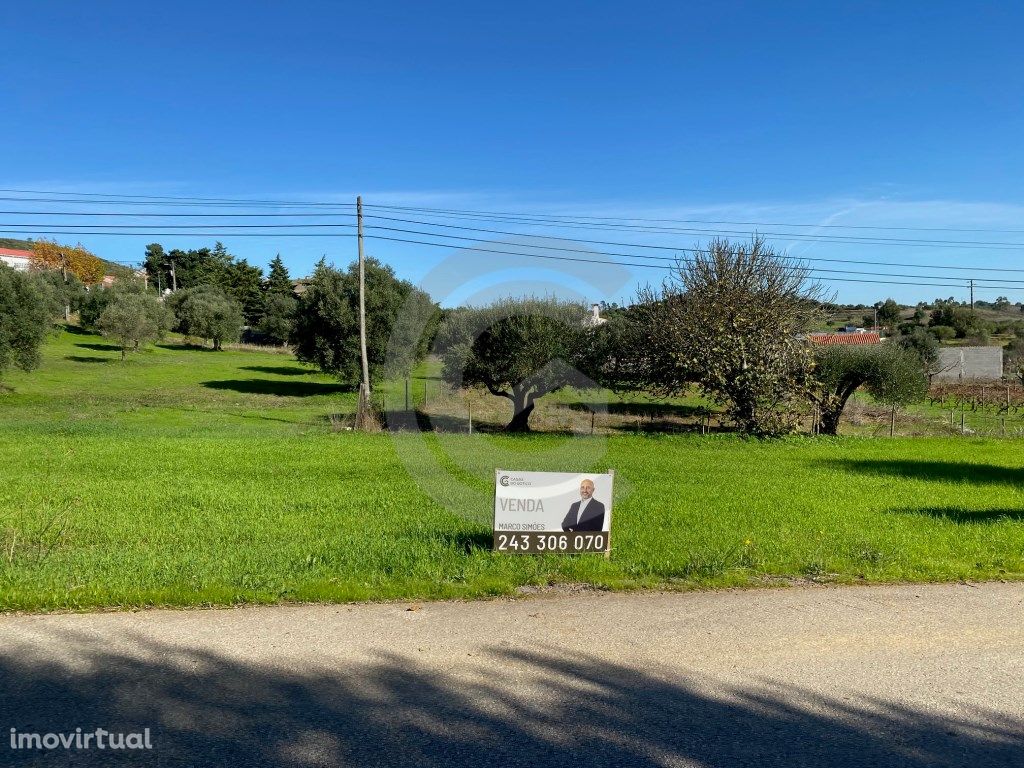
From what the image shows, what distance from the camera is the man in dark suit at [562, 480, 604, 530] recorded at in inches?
303

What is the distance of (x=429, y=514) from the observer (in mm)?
10281

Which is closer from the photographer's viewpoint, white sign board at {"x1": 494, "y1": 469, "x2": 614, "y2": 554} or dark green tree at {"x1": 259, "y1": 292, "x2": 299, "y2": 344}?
white sign board at {"x1": 494, "y1": 469, "x2": 614, "y2": 554}

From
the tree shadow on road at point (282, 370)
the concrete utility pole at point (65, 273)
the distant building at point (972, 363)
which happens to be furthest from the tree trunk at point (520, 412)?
the concrete utility pole at point (65, 273)

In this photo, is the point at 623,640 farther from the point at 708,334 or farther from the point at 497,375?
the point at 497,375

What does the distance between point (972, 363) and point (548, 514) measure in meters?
62.6

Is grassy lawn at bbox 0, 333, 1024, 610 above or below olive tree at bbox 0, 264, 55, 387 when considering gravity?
below

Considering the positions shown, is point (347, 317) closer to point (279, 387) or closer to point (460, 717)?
point (279, 387)

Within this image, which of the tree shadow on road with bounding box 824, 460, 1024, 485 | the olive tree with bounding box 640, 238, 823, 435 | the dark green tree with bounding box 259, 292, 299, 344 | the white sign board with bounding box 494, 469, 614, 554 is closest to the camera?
the white sign board with bounding box 494, 469, 614, 554

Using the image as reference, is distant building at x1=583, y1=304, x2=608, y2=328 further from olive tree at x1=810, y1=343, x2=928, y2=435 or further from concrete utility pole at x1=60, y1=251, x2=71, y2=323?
concrete utility pole at x1=60, y1=251, x2=71, y2=323

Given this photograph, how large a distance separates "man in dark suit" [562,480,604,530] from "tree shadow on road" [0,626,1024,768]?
2.69 m

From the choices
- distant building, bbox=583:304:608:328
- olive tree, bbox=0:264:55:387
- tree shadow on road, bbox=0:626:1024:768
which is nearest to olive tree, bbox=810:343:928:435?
distant building, bbox=583:304:608:328

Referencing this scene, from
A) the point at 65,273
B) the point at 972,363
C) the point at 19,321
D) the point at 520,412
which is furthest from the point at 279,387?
the point at 65,273

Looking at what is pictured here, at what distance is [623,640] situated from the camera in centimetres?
546

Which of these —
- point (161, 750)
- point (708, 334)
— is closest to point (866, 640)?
point (161, 750)
